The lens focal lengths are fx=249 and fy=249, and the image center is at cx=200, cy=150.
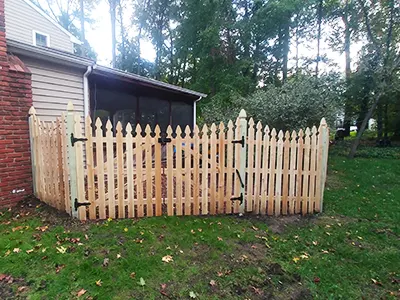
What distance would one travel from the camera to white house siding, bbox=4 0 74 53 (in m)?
10.6

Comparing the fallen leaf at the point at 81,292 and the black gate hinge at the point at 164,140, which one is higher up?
the black gate hinge at the point at 164,140

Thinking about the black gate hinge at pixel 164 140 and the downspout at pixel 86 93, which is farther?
the downspout at pixel 86 93

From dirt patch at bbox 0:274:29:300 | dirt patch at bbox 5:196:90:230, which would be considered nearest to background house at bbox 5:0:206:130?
dirt patch at bbox 5:196:90:230

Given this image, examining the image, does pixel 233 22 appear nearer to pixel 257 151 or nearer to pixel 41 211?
pixel 257 151

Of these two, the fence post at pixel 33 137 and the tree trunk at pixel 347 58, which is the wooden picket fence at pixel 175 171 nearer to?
the fence post at pixel 33 137

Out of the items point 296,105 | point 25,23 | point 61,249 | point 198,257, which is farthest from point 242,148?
point 25,23

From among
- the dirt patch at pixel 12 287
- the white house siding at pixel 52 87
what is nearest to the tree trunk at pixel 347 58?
the white house siding at pixel 52 87

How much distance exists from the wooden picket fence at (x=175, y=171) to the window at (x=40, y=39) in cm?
996

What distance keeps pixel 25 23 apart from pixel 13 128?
1013cm

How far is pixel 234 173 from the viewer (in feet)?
13.1

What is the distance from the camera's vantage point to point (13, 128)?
3.95 metres

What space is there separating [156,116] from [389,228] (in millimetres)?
7852

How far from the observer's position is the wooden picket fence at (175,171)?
11.4ft

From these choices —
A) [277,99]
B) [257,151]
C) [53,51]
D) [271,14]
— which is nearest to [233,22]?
[271,14]
